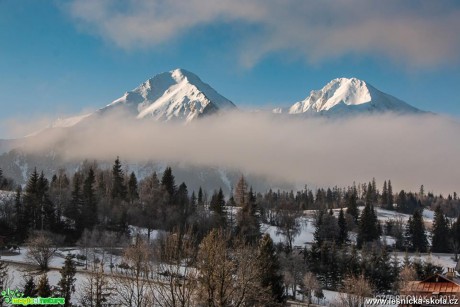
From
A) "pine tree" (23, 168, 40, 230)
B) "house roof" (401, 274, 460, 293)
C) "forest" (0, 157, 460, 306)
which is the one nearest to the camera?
"house roof" (401, 274, 460, 293)

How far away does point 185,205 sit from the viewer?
118125mm

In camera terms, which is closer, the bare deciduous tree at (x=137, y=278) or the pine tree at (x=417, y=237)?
the bare deciduous tree at (x=137, y=278)

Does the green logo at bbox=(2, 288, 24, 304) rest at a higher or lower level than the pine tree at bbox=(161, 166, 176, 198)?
lower

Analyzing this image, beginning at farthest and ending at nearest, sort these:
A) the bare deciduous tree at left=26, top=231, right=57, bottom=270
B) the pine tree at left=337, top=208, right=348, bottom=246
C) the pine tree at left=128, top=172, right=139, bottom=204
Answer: the pine tree at left=337, top=208, right=348, bottom=246 → the pine tree at left=128, top=172, right=139, bottom=204 → the bare deciduous tree at left=26, top=231, right=57, bottom=270

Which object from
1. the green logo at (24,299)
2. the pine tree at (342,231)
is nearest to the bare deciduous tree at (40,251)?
the green logo at (24,299)

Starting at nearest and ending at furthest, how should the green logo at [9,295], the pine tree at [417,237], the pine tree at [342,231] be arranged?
the green logo at [9,295] < the pine tree at [342,231] < the pine tree at [417,237]

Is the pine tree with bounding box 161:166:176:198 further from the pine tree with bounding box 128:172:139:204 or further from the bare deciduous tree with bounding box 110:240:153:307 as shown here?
the bare deciduous tree with bounding box 110:240:153:307

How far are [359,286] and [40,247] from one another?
4383 centimetres

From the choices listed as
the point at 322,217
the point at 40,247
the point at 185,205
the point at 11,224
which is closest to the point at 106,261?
the point at 40,247

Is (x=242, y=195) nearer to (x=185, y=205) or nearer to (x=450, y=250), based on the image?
(x=185, y=205)

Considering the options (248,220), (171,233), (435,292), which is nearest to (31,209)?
(248,220)

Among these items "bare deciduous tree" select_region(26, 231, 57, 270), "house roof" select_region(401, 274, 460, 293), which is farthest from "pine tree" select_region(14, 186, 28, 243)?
"house roof" select_region(401, 274, 460, 293)

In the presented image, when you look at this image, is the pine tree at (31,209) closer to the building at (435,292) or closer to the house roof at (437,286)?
the building at (435,292)

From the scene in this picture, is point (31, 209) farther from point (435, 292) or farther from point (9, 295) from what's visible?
point (435, 292)
